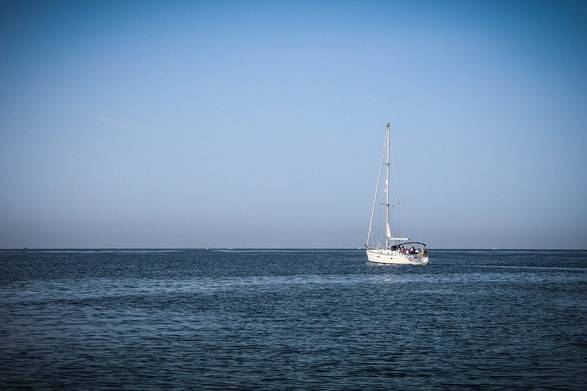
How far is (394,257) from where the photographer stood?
108625 millimetres

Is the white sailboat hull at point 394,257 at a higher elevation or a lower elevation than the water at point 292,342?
higher

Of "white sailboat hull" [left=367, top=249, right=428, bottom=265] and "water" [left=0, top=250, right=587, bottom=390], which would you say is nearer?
"water" [left=0, top=250, right=587, bottom=390]

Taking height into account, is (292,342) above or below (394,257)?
below

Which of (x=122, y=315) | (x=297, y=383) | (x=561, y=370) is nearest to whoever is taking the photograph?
(x=297, y=383)

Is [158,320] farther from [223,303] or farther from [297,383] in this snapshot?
[297,383]

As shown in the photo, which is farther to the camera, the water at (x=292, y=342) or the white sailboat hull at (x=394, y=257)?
the white sailboat hull at (x=394, y=257)

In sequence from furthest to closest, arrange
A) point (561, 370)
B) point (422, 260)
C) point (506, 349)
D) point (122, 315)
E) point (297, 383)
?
point (422, 260) < point (122, 315) < point (506, 349) < point (561, 370) < point (297, 383)

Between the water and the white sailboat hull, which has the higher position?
the white sailboat hull

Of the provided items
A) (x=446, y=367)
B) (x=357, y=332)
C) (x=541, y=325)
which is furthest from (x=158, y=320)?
(x=541, y=325)

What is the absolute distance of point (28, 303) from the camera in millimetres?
50125

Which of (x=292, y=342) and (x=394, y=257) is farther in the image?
(x=394, y=257)

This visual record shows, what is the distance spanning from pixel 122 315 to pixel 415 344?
22.3m

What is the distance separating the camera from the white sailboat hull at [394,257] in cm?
10862

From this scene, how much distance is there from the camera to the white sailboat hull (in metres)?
109
